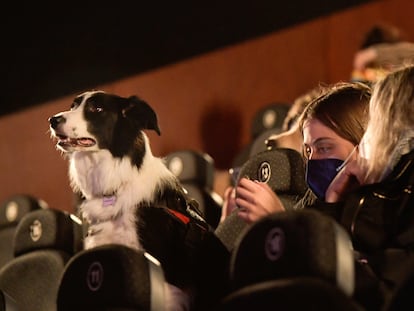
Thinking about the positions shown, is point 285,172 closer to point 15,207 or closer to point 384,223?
point 384,223

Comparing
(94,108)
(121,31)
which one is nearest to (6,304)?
(94,108)

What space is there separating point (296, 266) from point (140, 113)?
0.78 m

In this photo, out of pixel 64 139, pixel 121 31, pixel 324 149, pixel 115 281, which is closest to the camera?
pixel 115 281

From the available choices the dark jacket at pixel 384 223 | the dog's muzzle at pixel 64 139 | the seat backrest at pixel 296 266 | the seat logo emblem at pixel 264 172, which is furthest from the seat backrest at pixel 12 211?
the seat backrest at pixel 296 266

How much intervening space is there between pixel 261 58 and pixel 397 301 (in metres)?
2.80

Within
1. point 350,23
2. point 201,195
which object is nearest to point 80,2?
point 350,23

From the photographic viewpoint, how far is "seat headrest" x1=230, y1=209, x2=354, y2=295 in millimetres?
1156

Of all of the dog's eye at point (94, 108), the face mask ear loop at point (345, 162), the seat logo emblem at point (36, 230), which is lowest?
the seat logo emblem at point (36, 230)

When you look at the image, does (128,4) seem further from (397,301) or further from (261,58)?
(397,301)

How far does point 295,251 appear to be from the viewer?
118cm

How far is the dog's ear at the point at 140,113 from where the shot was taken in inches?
73.1

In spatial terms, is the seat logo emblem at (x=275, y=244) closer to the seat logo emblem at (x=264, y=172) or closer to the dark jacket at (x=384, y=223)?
the dark jacket at (x=384, y=223)

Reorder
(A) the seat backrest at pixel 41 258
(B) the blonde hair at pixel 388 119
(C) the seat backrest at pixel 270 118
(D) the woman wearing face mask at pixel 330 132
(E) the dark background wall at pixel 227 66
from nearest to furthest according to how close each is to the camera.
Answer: (B) the blonde hair at pixel 388 119 → (D) the woman wearing face mask at pixel 330 132 → (A) the seat backrest at pixel 41 258 → (C) the seat backrest at pixel 270 118 → (E) the dark background wall at pixel 227 66

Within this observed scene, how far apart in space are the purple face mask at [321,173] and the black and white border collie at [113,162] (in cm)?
32
